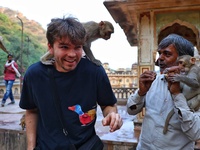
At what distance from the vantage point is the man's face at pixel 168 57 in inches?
61.1

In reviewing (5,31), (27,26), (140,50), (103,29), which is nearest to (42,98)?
(103,29)

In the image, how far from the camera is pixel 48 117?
1.42 m

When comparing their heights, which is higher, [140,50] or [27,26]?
[27,26]

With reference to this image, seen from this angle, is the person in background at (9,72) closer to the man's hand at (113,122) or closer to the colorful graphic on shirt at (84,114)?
the colorful graphic on shirt at (84,114)

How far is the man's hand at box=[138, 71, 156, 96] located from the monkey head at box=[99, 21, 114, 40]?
6.18 feet

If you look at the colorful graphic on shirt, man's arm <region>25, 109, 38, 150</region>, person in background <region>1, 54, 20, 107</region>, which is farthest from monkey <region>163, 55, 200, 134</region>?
person in background <region>1, 54, 20, 107</region>

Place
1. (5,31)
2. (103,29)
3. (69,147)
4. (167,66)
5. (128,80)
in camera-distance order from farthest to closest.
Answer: (5,31) → (128,80) → (103,29) → (167,66) → (69,147)

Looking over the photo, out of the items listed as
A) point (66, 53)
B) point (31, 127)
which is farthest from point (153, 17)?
point (31, 127)

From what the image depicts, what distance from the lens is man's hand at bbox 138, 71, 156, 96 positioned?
5.12ft

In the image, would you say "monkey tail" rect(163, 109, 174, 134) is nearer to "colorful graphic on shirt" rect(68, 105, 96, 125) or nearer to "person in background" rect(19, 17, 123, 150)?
"person in background" rect(19, 17, 123, 150)

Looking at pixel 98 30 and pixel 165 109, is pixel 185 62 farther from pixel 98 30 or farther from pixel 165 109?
pixel 98 30

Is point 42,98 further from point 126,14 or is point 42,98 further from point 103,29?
point 126,14

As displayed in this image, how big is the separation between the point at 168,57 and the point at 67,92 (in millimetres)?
733

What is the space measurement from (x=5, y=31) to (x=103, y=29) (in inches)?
1271
